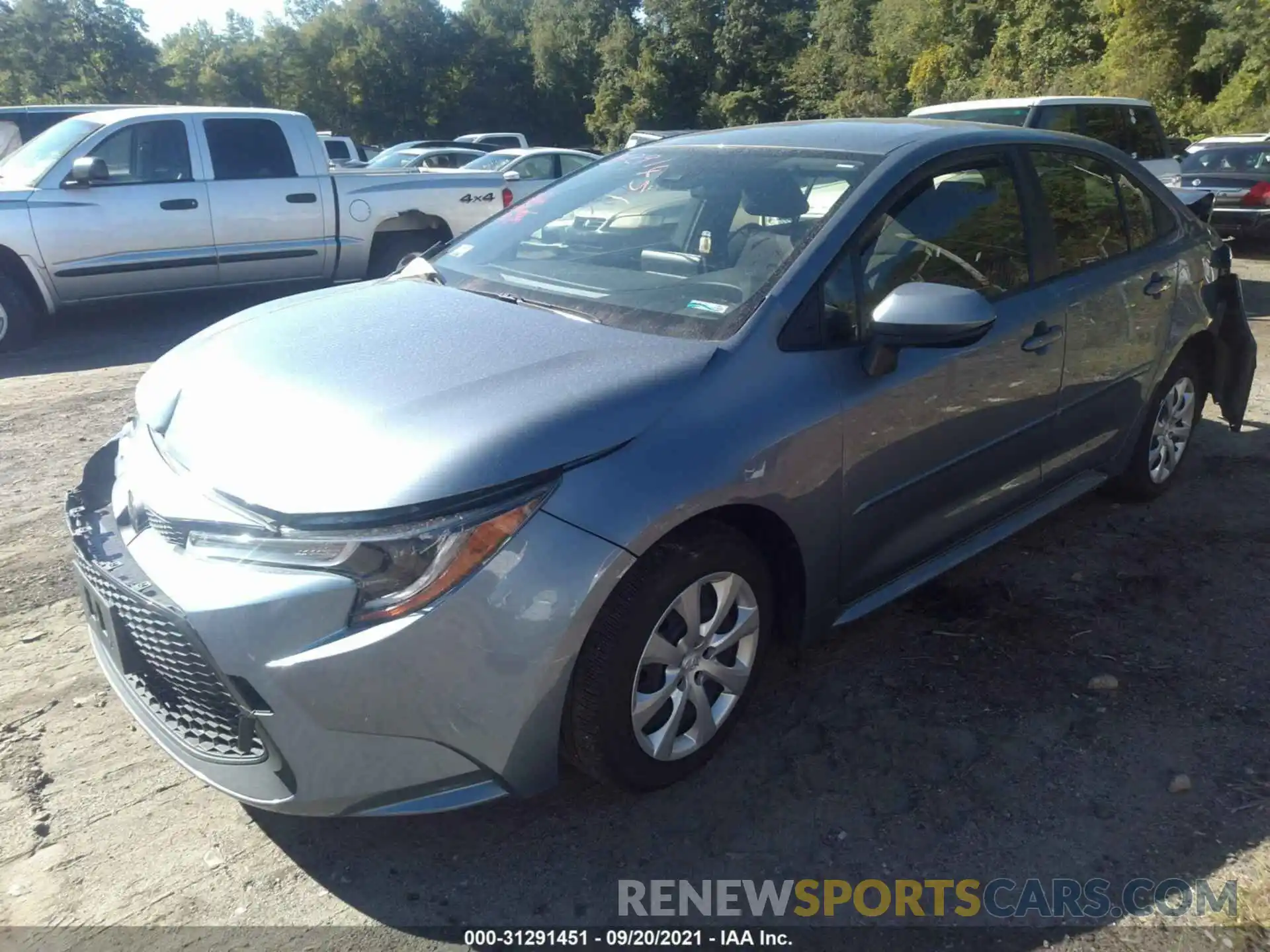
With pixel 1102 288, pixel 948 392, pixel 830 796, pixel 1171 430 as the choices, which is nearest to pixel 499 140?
pixel 1171 430

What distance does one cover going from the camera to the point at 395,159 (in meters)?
18.6

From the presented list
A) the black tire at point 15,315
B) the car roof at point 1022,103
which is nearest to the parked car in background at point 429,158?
the car roof at point 1022,103

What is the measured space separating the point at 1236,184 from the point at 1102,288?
10227 millimetres

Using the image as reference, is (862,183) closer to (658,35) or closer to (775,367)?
(775,367)

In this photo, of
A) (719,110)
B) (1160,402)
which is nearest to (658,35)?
(719,110)

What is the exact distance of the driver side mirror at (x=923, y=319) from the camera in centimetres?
287

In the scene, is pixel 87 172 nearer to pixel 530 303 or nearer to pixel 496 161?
pixel 530 303

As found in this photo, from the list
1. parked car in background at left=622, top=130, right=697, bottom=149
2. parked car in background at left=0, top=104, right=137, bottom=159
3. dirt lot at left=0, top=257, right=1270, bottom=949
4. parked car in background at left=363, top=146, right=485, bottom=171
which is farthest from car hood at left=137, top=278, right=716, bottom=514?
parked car in background at left=363, top=146, right=485, bottom=171

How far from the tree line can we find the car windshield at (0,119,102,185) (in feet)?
99.5

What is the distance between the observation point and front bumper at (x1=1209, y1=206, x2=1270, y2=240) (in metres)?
12.0

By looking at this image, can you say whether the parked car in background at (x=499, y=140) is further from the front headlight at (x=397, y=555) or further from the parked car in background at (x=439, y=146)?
the front headlight at (x=397, y=555)

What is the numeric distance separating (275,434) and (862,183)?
1900 millimetres

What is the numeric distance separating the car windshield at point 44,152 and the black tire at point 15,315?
79 cm

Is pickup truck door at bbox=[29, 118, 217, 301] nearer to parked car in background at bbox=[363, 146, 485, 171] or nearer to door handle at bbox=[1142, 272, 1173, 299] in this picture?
door handle at bbox=[1142, 272, 1173, 299]
